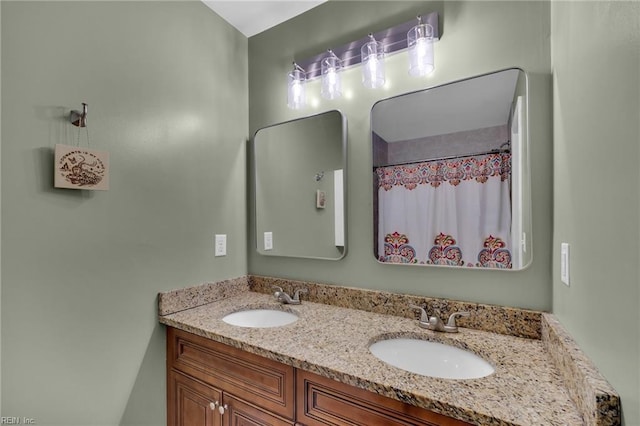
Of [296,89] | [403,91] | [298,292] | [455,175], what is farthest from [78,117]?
[455,175]

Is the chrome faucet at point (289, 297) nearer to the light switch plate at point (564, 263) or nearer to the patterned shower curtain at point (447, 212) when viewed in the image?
the patterned shower curtain at point (447, 212)

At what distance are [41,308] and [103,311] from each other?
0.20m

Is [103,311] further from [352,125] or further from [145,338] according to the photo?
[352,125]

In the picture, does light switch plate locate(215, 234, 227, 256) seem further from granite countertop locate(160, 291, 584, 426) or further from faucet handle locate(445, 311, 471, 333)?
faucet handle locate(445, 311, 471, 333)

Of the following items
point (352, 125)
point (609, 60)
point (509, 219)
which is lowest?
point (509, 219)

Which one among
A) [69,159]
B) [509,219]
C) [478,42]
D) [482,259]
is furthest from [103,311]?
[478,42]

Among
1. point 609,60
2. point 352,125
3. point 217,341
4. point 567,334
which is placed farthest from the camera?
point 352,125

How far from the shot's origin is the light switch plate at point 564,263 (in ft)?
3.08

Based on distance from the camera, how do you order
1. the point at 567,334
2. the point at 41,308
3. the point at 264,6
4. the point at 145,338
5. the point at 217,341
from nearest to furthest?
the point at 567,334, the point at 41,308, the point at 217,341, the point at 145,338, the point at 264,6

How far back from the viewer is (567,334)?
91 centimetres

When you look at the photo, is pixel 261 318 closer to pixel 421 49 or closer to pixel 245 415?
pixel 245 415

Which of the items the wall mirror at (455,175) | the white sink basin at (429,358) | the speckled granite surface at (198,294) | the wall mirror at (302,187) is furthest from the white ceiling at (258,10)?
the white sink basin at (429,358)

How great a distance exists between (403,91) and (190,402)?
1.75 m

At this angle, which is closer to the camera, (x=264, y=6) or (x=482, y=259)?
(x=482, y=259)
